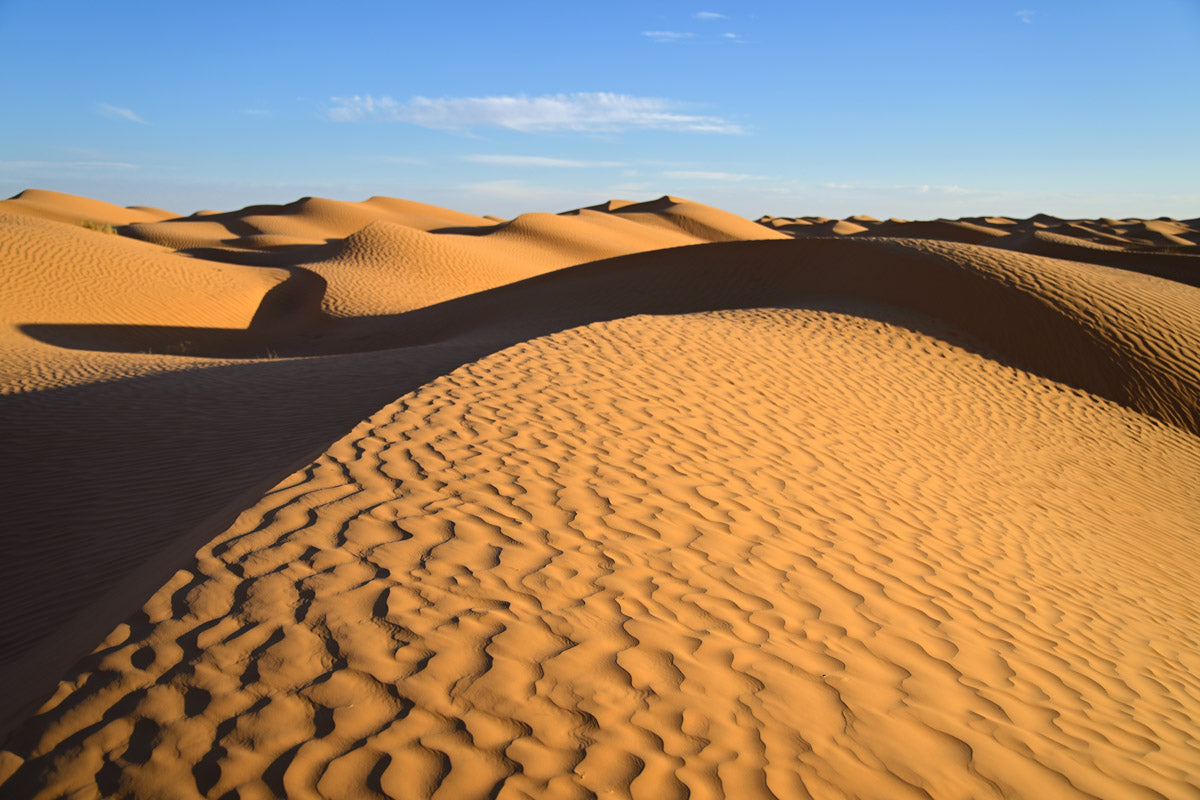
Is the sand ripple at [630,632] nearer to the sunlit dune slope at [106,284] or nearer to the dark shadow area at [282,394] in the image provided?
the dark shadow area at [282,394]

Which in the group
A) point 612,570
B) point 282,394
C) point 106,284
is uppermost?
point 612,570

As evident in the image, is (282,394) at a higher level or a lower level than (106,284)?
higher

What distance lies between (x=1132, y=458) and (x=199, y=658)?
10823 millimetres

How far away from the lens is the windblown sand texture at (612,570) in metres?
2.48

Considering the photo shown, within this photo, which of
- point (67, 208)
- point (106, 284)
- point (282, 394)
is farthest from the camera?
point (67, 208)

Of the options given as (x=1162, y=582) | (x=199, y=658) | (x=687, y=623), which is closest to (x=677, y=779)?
(x=687, y=623)

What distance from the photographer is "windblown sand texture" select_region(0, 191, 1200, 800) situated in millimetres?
2479

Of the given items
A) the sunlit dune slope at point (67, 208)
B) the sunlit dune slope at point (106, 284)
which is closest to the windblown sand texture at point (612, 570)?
the sunlit dune slope at point (106, 284)

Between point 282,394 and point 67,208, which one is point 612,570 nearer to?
point 282,394

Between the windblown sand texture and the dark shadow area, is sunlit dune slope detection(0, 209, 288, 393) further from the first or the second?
the windblown sand texture

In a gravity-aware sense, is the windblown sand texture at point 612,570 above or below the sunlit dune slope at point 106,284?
above

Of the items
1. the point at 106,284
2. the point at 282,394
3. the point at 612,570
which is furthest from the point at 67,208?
the point at 612,570

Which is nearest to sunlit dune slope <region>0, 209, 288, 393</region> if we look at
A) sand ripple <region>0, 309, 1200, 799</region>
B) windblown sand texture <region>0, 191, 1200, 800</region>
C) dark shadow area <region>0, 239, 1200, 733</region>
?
dark shadow area <region>0, 239, 1200, 733</region>

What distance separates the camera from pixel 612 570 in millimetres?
3742
